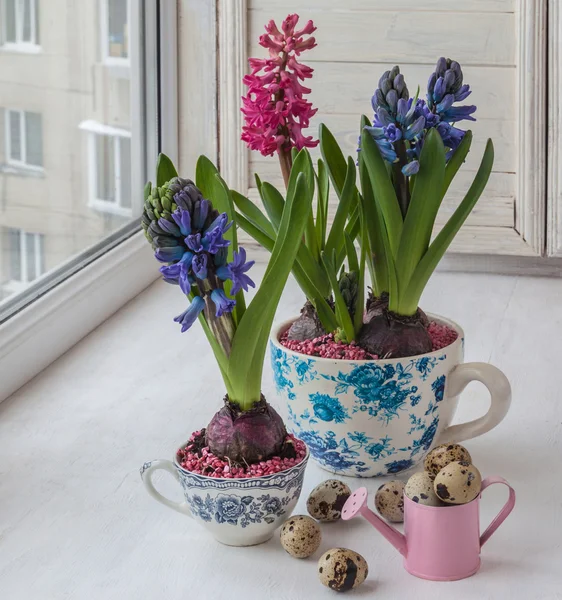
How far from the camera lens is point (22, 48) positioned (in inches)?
46.2

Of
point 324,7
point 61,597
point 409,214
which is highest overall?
point 324,7

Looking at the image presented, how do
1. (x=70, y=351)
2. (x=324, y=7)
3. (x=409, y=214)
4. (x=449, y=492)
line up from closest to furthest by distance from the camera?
(x=449, y=492) → (x=409, y=214) → (x=70, y=351) → (x=324, y=7)

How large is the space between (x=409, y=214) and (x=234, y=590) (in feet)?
1.01

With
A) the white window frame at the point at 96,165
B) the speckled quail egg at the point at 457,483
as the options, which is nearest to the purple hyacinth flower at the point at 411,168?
the speckled quail egg at the point at 457,483

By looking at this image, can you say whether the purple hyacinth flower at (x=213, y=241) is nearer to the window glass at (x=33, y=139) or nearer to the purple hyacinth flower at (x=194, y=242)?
the purple hyacinth flower at (x=194, y=242)

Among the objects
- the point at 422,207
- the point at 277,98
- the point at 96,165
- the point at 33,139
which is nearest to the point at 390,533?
the point at 422,207

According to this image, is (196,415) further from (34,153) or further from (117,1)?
(117,1)

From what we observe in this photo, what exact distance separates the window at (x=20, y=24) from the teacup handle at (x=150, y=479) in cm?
62

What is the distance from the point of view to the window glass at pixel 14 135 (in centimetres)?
115

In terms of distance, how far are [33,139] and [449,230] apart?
644 mm

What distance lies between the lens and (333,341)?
31.7 inches

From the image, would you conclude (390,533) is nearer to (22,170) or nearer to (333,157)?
(333,157)

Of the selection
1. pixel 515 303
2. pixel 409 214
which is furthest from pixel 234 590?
pixel 515 303

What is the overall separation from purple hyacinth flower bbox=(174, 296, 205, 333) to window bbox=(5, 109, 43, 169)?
1.92 feet
